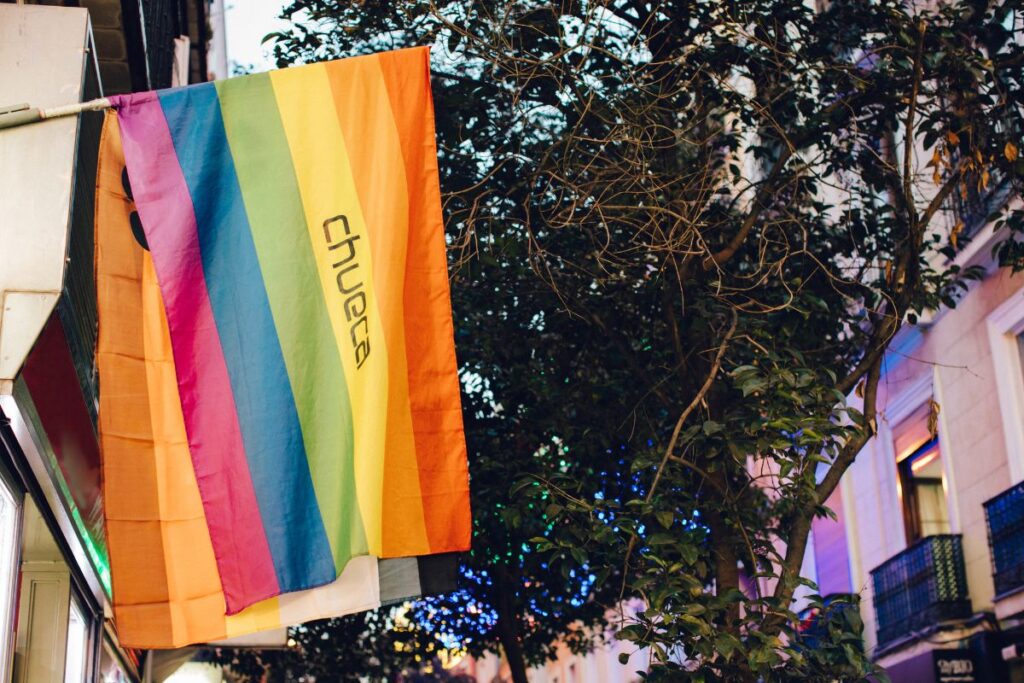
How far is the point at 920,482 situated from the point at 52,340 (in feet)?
47.5

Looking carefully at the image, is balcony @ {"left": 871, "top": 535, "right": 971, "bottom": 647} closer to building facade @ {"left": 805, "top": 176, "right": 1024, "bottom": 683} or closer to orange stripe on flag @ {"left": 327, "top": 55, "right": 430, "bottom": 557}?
building facade @ {"left": 805, "top": 176, "right": 1024, "bottom": 683}

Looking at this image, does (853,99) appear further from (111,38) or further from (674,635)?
(111,38)

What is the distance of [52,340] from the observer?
538 centimetres

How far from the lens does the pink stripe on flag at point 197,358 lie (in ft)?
14.8

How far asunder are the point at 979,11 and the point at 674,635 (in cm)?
543

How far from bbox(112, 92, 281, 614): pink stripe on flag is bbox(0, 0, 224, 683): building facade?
33cm

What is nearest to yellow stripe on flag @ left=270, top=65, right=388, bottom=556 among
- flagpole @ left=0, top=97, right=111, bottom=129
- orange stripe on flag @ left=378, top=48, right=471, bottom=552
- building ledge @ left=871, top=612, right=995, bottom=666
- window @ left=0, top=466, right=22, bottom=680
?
orange stripe on flag @ left=378, top=48, right=471, bottom=552

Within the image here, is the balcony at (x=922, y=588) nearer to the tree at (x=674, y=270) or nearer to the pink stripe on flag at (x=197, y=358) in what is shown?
the tree at (x=674, y=270)

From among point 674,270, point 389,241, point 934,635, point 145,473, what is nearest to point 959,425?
point 934,635

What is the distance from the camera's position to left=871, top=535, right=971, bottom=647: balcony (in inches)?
587

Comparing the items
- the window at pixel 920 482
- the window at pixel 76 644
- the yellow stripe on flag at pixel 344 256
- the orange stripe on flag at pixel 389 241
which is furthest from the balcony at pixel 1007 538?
the yellow stripe on flag at pixel 344 256

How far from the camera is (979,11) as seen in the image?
9719mm

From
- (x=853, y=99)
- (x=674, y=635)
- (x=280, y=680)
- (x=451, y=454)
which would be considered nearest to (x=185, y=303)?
(x=451, y=454)

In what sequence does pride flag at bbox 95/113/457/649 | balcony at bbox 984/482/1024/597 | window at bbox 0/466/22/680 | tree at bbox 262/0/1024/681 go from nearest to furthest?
pride flag at bbox 95/113/457/649 → window at bbox 0/466/22/680 → tree at bbox 262/0/1024/681 → balcony at bbox 984/482/1024/597
